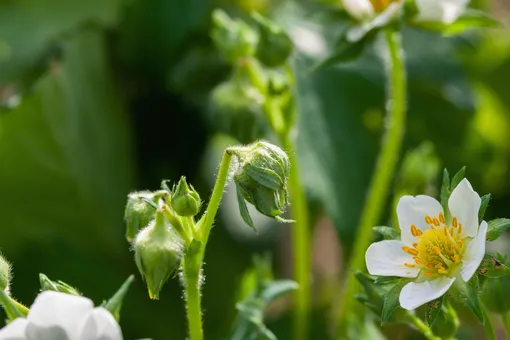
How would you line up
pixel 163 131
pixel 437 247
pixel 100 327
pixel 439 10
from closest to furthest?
1. pixel 100 327
2. pixel 437 247
3. pixel 439 10
4. pixel 163 131

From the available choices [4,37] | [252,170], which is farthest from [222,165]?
[4,37]

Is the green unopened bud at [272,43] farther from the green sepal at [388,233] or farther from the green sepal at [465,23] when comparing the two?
the green sepal at [388,233]

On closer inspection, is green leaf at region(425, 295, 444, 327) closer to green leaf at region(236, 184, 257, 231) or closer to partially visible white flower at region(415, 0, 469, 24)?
green leaf at region(236, 184, 257, 231)

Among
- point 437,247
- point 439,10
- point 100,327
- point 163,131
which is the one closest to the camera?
point 100,327

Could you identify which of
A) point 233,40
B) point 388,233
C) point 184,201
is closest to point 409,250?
point 388,233

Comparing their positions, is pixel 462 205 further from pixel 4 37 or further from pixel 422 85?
pixel 4 37

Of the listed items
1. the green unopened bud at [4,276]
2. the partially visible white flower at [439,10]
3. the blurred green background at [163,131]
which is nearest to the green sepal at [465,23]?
the partially visible white flower at [439,10]

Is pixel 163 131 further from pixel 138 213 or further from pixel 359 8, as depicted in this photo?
pixel 138 213
